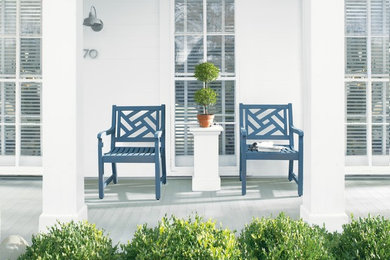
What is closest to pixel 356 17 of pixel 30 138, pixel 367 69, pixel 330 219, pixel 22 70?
pixel 367 69

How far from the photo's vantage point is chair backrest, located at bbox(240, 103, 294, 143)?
618cm

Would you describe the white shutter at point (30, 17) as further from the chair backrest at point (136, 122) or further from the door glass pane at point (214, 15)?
the door glass pane at point (214, 15)

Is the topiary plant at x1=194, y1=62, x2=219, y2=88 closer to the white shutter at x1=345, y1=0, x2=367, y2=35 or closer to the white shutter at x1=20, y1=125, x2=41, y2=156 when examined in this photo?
the white shutter at x1=345, y1=0, x2=367, y2=35

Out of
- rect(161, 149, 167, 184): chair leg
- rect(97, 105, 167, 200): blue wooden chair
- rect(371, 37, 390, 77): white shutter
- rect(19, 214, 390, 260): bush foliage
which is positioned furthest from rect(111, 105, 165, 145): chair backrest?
rect(19, 214, 390, 260): bush foliage

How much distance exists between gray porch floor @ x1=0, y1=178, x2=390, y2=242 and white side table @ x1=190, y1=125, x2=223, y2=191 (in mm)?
165

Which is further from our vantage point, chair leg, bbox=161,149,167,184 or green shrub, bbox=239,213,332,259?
chair leg, bbox=161,149,167,184

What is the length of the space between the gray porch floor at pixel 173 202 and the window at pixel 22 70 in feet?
2.17

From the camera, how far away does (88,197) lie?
17.7 ft

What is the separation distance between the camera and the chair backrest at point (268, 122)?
20.3ft

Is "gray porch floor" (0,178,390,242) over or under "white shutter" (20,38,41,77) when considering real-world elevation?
under

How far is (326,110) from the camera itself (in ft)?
12.7

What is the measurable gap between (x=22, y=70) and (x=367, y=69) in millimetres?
4485

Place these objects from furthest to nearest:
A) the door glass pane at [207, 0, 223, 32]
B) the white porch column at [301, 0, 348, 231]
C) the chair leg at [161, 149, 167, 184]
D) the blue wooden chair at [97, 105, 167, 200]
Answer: the door glass pane at [207, 0, 223, 32] < the chair leg at [161, 149, 167, 184] < the blue wooden chair at [97, 105, 167, 200] < the white porch column at [301, 0, 348, 231]

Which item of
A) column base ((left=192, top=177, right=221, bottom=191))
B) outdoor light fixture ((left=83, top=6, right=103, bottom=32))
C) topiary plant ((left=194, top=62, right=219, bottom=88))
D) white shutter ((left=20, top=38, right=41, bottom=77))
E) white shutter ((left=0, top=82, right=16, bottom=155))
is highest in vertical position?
outdoor light fixture ((left=83, top=6, right=103, bottom=32))
